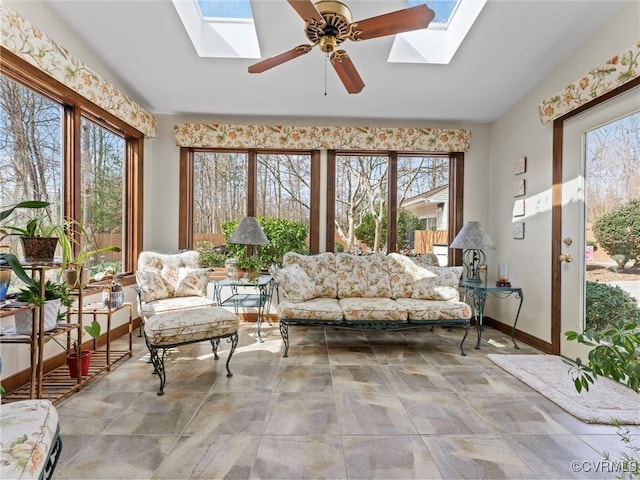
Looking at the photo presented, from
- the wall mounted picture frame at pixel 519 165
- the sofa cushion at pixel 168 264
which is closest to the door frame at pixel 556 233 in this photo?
the wall mounted picture frame at pixel 519 165

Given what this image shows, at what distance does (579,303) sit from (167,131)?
201 inches

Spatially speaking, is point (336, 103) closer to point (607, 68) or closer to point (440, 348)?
point (607, 68)

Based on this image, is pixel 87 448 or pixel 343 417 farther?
pixel 343 417

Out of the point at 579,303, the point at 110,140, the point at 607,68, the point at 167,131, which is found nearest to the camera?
the point at 607,68

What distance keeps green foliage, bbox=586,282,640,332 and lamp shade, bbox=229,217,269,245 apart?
3211 millimetres

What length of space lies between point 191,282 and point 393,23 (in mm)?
2989

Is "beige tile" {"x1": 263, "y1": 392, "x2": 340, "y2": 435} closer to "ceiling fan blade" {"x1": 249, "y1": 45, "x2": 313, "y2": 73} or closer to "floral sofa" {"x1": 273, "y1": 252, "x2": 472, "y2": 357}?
"floral sofa" {"x1": 273, "y1": 252, "x2": 472, "y2": 357}

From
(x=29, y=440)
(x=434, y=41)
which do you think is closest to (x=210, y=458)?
(x=29, y=440)

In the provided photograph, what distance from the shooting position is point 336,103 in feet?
12.9

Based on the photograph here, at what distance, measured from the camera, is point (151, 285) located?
10.8 ft

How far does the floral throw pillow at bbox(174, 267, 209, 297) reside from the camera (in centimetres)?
348

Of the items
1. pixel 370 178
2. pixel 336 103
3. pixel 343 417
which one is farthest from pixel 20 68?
pixel 370 178

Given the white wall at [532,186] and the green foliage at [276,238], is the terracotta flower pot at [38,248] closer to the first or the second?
the green foliage at [276,238]

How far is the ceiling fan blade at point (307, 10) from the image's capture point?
179cm
